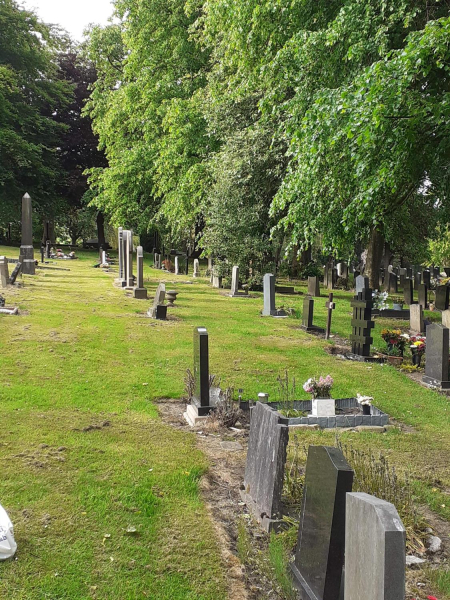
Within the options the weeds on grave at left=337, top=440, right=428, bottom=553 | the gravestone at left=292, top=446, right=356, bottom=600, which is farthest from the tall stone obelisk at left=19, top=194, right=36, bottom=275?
the gravestone at left=292, top=446, right=356, bottom=600

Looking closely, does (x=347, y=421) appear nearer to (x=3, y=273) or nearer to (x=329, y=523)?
(x=329, y=523)

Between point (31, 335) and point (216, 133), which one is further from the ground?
Answer: point (216, 133)

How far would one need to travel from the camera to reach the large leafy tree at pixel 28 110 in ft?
119

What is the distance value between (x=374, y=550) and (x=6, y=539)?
2.53m

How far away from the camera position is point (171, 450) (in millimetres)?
5703

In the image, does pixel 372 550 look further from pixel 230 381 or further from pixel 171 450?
pixel 230 381

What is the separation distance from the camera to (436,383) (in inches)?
356

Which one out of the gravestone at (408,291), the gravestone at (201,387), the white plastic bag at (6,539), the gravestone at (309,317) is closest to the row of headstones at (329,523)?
the white plastic bag at (6,539)

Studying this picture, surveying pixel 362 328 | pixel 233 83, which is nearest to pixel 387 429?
pixel 362 328

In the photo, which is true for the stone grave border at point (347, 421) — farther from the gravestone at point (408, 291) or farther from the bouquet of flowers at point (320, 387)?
the gravestone at point (408, 291)

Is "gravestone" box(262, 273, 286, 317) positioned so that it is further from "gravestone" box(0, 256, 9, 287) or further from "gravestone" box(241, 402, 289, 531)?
"gravestone" box(241, 402, 289, 531)

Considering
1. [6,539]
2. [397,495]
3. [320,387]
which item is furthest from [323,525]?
[320,387]

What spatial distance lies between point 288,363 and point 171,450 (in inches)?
180

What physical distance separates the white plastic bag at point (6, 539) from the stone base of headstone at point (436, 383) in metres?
7.30
